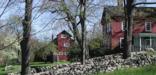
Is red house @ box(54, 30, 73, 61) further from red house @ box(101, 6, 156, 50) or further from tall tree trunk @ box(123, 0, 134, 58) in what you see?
tall tree trunk @ box(123, 0, 134, 58)

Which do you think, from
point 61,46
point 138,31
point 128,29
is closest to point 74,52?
point 138,31

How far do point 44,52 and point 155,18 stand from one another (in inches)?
917

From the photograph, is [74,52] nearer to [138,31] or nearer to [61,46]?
[138,31]

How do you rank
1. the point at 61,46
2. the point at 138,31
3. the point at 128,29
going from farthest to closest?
the point at 61,46
the point at 138,31
the point at 128,29

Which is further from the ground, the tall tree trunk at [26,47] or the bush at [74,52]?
the tall tree trunk at [26,47]

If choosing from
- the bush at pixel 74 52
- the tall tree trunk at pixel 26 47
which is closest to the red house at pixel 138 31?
the bush at pixel 74 52

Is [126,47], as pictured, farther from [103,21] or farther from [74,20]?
[103,21]

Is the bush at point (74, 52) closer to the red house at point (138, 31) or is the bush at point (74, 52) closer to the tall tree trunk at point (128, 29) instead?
the red house at point (138, 31)

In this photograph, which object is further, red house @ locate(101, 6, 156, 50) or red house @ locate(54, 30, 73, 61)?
red house @ locate(54, 30, 73, 61)

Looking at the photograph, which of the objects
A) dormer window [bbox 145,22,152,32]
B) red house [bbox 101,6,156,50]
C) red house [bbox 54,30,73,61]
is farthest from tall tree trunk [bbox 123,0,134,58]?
red house [bbox 54,30,73,61]

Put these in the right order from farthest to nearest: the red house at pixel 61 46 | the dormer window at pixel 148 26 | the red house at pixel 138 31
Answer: the red house at pixel 61 46, the dormer window at pixel 148 26, the red house at pixel 138 31

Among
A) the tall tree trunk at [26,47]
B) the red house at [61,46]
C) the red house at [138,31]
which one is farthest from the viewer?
the red house at [61,46]

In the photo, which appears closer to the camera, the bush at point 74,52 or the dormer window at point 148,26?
the bush at point 74,52

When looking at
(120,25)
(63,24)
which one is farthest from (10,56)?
(63,24)
